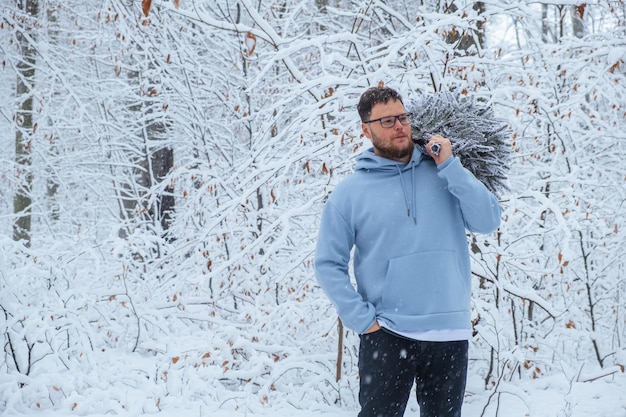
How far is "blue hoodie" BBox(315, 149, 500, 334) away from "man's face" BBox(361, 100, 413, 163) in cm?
4

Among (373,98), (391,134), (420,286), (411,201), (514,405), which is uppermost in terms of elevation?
(373,98)

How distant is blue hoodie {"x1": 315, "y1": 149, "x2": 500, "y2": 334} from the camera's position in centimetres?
241

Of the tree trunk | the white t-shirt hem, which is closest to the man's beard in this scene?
the white t-shirt hem

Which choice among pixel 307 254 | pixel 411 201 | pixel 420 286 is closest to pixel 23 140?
pixel 307 254

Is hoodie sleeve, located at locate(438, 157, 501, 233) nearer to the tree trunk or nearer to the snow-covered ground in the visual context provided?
the snow-covered ground

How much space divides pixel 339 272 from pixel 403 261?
10.9 inches

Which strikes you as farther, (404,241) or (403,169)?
(403,169)

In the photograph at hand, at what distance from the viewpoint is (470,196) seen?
2.41m

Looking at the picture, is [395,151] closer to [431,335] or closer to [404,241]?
[404,241]

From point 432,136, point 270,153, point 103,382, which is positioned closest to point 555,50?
point 270,153

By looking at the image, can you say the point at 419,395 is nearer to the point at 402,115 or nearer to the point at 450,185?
the point at 450,185

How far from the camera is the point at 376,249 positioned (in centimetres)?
248

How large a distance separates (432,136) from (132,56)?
232 inches

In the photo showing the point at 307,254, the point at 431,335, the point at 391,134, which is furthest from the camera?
the point at 307,254
